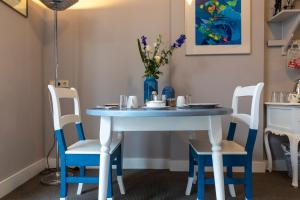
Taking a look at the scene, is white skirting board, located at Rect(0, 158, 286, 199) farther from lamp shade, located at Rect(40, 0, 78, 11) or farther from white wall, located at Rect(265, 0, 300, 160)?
lamp shade, located at Rect(40, 0, 78, 11)

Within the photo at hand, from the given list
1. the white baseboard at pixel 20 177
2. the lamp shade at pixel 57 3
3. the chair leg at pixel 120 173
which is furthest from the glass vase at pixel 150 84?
the white baseboard at pixel 20 177

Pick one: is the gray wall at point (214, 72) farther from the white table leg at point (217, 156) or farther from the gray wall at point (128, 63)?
the white table leg at point (217, 156)

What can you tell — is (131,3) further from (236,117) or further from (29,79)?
(236,117)

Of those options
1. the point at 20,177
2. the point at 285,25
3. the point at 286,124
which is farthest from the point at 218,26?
the point at 20,177

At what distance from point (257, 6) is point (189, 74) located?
3.07ft

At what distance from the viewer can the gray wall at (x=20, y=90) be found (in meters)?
1.94

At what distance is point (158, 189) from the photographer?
1996mm

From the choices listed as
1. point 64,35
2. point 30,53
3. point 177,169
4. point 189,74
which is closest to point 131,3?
point 64,35

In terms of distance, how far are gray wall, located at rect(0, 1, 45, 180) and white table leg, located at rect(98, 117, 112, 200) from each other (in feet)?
3.37

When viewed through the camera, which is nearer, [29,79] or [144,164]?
[29,79]

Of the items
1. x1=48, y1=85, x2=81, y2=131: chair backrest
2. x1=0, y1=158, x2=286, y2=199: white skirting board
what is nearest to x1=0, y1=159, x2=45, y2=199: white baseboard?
x1=0, y1=158, x2=286, y2=199: white skirting board

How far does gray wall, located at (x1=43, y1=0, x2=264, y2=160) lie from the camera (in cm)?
249

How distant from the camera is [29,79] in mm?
2344

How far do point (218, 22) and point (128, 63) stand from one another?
99 centimetres
